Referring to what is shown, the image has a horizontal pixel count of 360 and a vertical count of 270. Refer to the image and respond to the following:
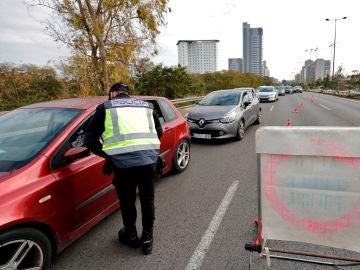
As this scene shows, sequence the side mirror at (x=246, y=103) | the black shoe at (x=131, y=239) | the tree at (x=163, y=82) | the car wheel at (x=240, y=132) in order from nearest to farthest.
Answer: the black shoe at (x=131, y=239) < the car wheel at (x=240, y=132) < the side mirror at (x=246, y=103) < the tree at (x=163, y=82)

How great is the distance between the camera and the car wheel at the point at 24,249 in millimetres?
2223

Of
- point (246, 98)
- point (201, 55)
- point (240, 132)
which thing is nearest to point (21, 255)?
point (240, 132)

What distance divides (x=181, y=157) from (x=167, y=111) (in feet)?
3.27

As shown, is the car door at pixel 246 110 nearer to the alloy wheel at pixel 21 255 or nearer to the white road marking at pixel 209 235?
the white road marking at pixel 209 235

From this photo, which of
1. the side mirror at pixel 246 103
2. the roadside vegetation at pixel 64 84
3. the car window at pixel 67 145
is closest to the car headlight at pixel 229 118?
the side mirror at pixel 246 103

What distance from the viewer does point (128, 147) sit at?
2.72 metres

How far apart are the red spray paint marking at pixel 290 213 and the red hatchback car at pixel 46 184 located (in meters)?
1.82

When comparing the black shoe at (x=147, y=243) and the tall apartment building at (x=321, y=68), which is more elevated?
the tall apartment building at (x=321, y=68)

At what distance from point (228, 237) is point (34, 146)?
2301 millimetres

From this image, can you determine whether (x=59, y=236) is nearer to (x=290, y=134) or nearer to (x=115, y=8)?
(x=290, y=134)

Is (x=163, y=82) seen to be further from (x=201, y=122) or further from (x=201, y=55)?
(x=201, y=55)

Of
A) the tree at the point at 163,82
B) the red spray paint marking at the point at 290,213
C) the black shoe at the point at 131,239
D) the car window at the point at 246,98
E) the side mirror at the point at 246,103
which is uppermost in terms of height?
the tree at the point at 163,82

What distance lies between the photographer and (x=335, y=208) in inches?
92.9

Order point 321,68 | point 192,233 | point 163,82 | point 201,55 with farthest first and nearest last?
1. point 321,68
2. point 201,55
3. point 163,82
4. point 192,233
